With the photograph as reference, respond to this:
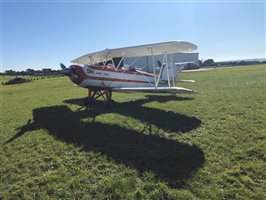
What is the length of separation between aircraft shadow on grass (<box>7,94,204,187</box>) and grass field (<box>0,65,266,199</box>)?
0.02 m

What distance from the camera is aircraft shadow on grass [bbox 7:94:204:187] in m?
4.31

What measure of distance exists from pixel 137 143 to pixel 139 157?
2.68ft

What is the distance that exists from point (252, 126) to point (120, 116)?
4590 mm

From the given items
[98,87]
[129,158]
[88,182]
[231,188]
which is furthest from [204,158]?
[98,87]

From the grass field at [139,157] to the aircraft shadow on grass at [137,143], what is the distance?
0.8 inches

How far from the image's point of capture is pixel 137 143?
5613 millimetres

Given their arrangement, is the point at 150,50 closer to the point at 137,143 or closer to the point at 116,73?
the point at 116,73

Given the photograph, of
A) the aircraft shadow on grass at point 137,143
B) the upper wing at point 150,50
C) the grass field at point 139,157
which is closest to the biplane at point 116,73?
the upper wing at point 150,50

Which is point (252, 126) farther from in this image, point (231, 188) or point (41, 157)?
point (41, 157)

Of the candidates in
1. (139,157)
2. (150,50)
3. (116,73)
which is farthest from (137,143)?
(116,73)

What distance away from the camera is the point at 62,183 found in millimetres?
3986

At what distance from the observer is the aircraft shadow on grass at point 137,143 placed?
4.31 meters

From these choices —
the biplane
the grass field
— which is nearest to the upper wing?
the biplane

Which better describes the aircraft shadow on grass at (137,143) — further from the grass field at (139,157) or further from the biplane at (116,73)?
the biplane at (116,73)
